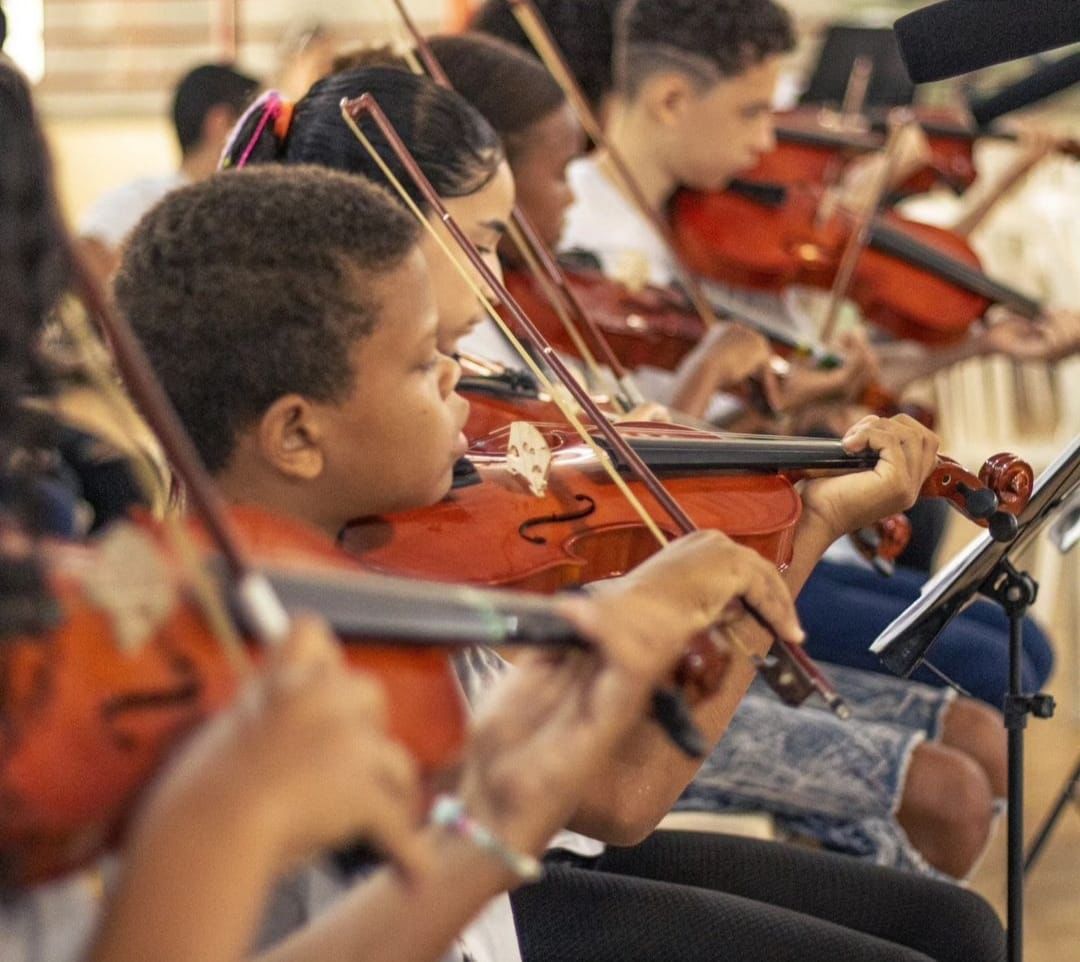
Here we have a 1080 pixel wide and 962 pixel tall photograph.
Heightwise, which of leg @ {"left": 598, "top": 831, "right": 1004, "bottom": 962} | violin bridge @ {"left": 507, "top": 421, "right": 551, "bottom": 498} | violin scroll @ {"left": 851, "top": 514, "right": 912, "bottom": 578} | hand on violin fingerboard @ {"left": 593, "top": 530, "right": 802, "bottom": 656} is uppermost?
hand on violin fingerboard @ {"left": 593, "top": 530, "right": 802, "bottom": 656}

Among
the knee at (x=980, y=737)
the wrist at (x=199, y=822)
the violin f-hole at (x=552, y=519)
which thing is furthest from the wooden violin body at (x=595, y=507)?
the knee at (x=980, y=737)

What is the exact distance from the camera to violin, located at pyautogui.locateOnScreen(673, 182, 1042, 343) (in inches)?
93.8

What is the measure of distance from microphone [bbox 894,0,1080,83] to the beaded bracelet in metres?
0.58

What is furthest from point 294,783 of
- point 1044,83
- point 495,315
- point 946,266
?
point 946,266

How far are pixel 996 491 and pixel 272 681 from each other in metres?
0.73

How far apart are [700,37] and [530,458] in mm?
1321

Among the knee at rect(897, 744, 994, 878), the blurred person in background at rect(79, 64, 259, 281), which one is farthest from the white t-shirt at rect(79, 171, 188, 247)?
the knee at rect(897, 744, 994, 878)

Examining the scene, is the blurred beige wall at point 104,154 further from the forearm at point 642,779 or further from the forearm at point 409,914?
the forearm at point 409,914

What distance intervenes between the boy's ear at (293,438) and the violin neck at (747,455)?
0.92 ft

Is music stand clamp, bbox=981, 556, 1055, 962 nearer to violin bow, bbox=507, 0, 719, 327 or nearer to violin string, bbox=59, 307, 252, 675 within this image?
violin string, bbox=59, 307, 252, 675

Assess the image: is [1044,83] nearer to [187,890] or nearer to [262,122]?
[262,122]

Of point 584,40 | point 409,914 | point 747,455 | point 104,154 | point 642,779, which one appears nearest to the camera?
point 409,914

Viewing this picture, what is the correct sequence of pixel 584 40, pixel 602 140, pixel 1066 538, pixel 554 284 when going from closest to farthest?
pixel 1066 538 → pixel 554 284 → pixel 602 140 → pixel 584 40

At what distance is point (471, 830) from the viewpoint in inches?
24.5
